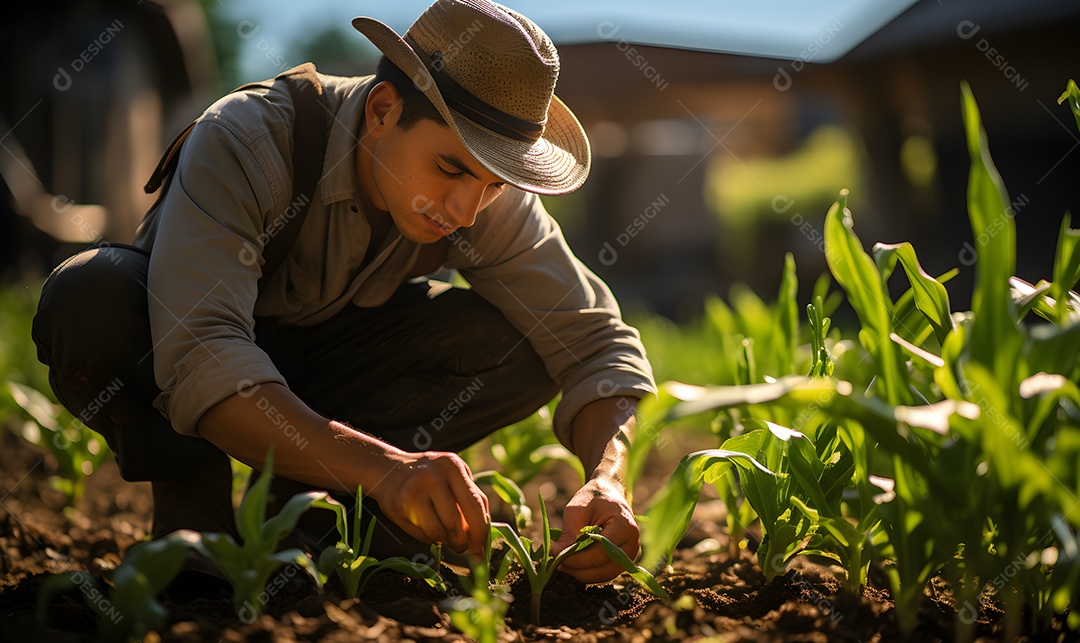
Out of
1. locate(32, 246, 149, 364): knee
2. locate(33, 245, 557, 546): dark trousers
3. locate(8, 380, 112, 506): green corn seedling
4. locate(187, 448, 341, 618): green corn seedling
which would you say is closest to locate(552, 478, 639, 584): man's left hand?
locate(187, 448, 341, 618): green corn seedling

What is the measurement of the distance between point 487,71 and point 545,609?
950 mm

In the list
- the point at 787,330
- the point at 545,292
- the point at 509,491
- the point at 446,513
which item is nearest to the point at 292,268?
the point at 545,292

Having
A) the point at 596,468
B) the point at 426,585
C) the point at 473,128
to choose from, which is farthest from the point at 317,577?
the point at 473,128

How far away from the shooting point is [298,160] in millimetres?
1685

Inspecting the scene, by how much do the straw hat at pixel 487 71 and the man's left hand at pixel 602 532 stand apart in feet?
1.83

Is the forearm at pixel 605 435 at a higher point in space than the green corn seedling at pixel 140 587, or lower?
lower

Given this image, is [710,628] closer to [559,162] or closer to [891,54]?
[559,162]

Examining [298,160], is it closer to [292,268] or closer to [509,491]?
[292,268]

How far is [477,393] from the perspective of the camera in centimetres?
194

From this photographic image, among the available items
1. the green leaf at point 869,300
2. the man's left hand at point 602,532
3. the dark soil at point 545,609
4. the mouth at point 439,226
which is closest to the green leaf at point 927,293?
the green leaf at point 869,300

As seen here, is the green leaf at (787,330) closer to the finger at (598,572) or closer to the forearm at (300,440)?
the finger at (598,572)

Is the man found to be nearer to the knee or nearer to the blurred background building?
the knee

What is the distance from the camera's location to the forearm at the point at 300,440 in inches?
51.5

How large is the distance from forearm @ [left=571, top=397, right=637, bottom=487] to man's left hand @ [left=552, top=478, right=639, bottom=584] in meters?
0.09
